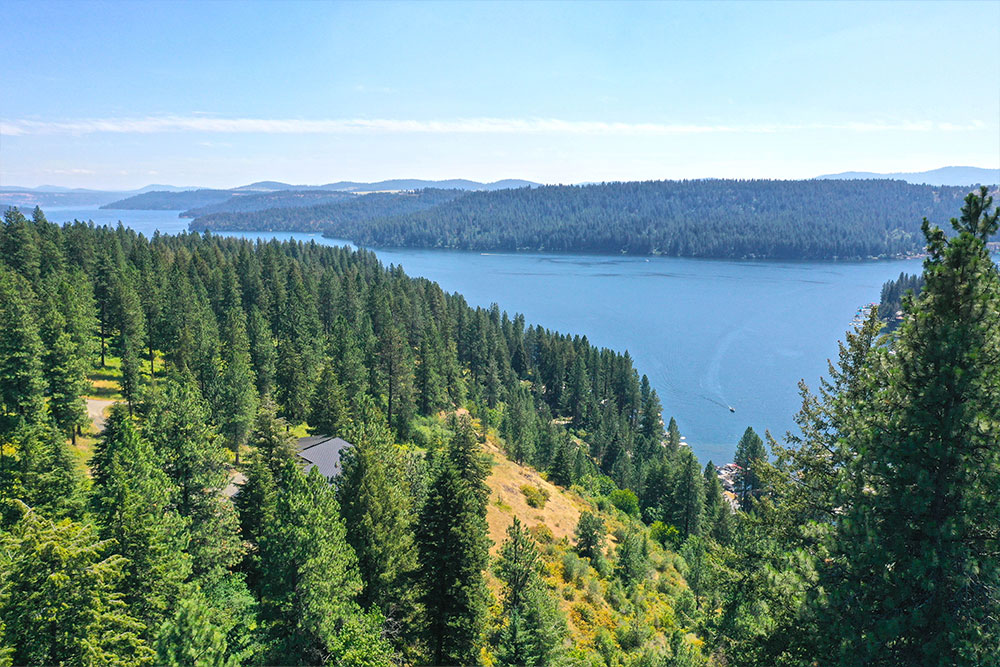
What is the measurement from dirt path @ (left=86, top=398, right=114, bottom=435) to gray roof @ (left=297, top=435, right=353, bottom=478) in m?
19.2

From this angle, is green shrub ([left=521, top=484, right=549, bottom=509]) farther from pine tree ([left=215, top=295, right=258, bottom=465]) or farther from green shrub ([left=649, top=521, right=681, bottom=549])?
pine tree ([left=215, top=295, right=258, bottom=465])

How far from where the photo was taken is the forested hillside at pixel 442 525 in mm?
11117

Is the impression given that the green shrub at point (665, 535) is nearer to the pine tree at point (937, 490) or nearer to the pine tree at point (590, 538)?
the pine tree at point (590, 538)

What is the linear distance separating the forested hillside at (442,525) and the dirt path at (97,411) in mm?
1591

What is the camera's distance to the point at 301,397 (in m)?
59.5

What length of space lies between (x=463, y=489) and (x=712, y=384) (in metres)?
106

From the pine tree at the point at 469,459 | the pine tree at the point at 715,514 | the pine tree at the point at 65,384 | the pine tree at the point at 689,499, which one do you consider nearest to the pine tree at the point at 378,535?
the pine tree at the point at 469,459

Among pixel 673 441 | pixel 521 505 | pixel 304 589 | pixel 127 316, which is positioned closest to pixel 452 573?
pixel 304 589

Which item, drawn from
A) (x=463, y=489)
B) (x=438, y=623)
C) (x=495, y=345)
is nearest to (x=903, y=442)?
(x=463, y=489)

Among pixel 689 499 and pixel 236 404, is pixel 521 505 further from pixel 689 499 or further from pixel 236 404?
pixel 236 404

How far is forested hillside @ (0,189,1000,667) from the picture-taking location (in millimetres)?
11117

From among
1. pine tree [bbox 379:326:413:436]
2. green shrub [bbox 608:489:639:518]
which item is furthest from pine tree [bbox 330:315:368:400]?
green shrub [bbox 608:489:639:518]

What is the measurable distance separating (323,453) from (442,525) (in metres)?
21.4

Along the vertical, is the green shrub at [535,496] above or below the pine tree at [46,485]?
below
